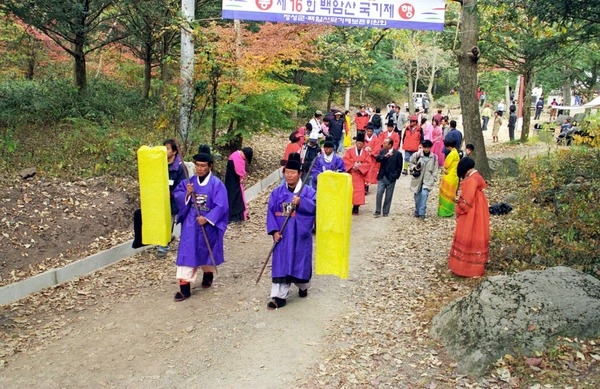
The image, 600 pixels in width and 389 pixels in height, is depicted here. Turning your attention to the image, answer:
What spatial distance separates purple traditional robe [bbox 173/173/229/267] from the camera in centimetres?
659

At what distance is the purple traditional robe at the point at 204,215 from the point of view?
21.6 feet

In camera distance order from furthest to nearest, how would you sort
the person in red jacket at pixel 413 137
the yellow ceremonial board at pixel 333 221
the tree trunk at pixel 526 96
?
the tree trunk at pixel 526 96
the person in red jacket at pixel 413 137
the yellow ceremonial board at pixel 333 221

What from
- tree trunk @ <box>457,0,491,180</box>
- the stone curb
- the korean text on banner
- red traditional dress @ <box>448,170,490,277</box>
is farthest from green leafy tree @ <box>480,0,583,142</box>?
the stone curb

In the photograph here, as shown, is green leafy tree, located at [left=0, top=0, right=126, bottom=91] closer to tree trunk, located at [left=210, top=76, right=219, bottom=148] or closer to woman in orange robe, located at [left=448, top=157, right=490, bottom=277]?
tree trunk, located at [left=210, top=76, right=219, bottom=148]

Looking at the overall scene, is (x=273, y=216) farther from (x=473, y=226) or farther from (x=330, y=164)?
(x=330, y=164)

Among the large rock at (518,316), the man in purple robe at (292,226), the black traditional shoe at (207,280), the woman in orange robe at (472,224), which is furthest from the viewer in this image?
the woman in orange robe at (472,224)

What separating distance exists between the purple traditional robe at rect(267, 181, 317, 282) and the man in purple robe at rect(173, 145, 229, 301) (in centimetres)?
71

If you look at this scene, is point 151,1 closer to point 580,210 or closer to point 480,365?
point 580,210

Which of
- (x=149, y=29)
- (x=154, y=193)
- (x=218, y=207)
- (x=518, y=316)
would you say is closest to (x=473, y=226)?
(x=518, y=316)

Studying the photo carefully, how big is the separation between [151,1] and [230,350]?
12.0 meters

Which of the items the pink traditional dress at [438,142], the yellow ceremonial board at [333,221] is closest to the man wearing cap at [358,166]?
the pink traditional dress at [438,142]

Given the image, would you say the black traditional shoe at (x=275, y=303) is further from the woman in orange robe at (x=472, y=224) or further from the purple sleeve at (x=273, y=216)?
the woman in orange robe at (x=472, y=224)

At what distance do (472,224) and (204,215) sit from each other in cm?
357

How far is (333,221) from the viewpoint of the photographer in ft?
20.3
